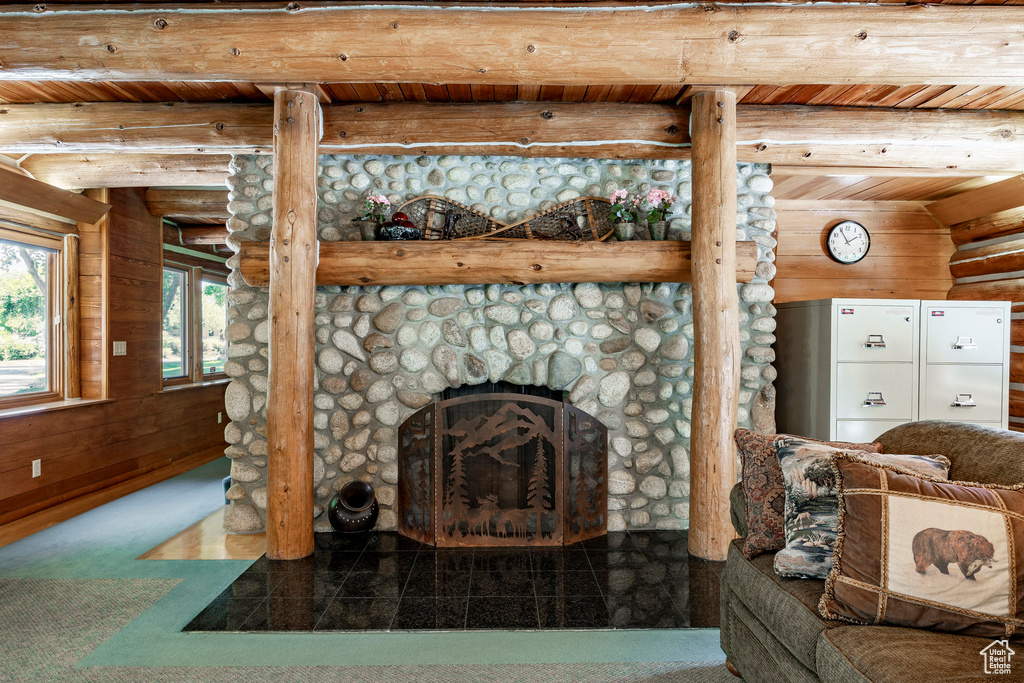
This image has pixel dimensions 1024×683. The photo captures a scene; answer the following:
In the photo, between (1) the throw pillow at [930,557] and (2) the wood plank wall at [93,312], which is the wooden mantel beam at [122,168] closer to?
(2) the wood plank wall at [93,312]

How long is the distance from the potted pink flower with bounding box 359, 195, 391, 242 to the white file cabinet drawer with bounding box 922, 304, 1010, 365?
10.5 ft

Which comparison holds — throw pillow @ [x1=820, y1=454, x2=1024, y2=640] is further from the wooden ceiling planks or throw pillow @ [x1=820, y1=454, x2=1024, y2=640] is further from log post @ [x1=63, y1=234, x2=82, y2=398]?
log post @ [x1=63, y1=234, x2=82, y2=398]

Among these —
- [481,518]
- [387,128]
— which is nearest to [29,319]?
[387,128]

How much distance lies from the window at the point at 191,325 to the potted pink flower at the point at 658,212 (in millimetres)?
4138

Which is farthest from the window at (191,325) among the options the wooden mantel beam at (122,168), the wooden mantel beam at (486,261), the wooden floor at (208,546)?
the wooden mantel beam at (486,261)

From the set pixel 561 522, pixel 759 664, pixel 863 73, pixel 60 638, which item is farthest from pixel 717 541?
pixel 60 638

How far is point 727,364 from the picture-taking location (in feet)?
9.76

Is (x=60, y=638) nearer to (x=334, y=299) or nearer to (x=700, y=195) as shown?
(x=334, y=299)

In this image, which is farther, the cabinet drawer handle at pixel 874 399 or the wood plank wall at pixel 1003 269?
the wood plank wall at pixel 1003 269

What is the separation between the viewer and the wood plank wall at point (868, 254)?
432 centimetres

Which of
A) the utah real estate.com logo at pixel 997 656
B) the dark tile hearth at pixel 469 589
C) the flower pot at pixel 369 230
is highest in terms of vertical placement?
the flower pot at pixel 369 230

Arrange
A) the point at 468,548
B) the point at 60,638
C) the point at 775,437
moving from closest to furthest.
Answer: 1. the point at 775,437
2. the point at 60,638
3. the point at 468,548

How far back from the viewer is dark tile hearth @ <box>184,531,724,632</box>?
2.37 metres

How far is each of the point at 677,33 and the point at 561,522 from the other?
8.18 feet
